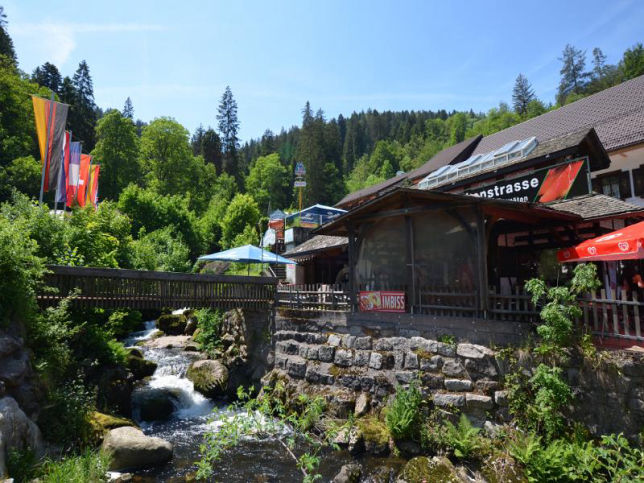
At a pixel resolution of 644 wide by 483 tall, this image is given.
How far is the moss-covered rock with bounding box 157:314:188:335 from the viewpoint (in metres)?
23.0

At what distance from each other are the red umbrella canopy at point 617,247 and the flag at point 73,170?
75.3 feet

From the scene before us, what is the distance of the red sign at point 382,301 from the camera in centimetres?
1180

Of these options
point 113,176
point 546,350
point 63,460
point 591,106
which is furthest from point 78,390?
point 113,176

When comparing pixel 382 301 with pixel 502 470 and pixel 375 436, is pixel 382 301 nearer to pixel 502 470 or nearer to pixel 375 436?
pixel 375 436

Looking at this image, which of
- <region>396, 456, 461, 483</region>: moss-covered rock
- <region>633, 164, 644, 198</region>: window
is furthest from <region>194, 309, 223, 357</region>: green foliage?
<region>633, 164, 644, 198</region>: window

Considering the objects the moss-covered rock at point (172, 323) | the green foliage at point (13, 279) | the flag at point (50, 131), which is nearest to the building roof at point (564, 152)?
the green foliage at point (13, 279)

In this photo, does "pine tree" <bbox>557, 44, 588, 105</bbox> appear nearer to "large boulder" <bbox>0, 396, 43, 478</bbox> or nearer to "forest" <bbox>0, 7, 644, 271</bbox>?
"forest" <bbox>0, 7, 644, 271</bbox>

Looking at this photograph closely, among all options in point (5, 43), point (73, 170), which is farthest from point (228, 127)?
point (73, 170)

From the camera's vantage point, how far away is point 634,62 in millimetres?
45250

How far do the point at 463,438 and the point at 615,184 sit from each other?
1490 centimetres

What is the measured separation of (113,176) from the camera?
1816 inches

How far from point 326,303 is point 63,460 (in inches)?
336

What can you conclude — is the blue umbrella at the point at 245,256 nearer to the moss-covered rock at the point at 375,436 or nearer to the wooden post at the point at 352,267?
the wooden post at the point at 352,267

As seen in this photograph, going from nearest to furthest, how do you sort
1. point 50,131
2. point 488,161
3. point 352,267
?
1. point 352,267
2. point 50,131
3. point 488,161
